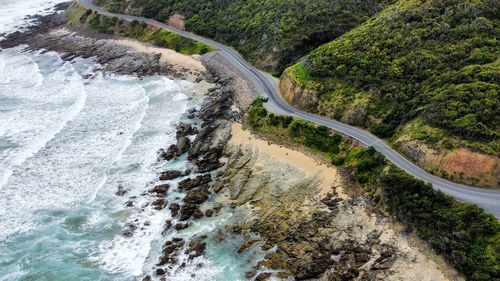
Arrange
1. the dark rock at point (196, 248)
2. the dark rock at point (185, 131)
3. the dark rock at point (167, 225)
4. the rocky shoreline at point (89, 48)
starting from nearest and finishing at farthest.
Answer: the dark rock at point (196, 248)
the dark rock at point (167, 225)
the dark rock at point (185, 131)
the rocky shoreline at point (89, 48)

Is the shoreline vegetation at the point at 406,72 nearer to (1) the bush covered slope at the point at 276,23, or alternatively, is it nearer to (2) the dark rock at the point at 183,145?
(1) the bush covered slope at the point at 276,23

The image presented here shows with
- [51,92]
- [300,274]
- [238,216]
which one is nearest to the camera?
[300,274]

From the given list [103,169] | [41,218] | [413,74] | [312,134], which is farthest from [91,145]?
[413,74]

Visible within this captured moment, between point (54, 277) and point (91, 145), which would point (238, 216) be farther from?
point (91, 145)

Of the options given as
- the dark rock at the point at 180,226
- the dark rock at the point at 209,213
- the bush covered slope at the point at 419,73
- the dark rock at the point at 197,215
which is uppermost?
the bush covered slope at the point at 419,73

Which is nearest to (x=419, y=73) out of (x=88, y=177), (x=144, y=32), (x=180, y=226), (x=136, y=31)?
(x=180, y=226)

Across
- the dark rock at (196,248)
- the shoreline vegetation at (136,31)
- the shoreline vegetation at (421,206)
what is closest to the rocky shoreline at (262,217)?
the dark rock at (196,248)

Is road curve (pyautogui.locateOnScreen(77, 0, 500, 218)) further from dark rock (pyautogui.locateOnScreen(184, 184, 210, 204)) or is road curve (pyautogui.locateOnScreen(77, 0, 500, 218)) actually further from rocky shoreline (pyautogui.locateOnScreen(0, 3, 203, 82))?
dark rock (pyautogui.locateOnScreen(184, 184, 210, 204))

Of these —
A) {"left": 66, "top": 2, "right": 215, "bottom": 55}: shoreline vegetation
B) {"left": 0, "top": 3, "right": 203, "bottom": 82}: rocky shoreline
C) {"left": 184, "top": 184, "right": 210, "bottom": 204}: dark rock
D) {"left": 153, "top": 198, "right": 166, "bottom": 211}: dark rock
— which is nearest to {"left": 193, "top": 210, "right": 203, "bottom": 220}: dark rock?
{"left": 184, "top": 184, "right": 210, "bottom": 204}: dark rock
